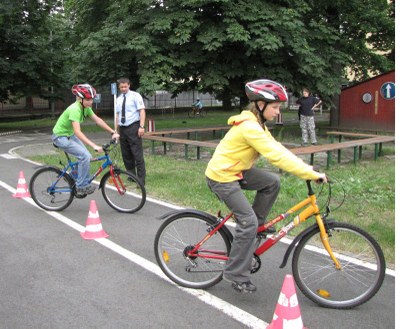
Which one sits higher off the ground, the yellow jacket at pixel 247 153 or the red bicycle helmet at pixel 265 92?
the red bicycle helmet at pixel 265 92

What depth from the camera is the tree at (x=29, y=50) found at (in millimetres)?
21562

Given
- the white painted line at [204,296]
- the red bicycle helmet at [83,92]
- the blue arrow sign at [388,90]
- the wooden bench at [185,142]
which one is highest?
the blue arrow sign at [388,90]

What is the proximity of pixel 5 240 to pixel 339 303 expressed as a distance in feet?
13.1

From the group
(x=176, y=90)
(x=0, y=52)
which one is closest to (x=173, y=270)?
(x=176, y=90)

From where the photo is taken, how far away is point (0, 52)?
2211 cm

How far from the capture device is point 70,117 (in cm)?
666

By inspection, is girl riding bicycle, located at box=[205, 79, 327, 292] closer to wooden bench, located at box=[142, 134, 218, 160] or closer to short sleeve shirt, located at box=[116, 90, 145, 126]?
short sleeve shirt, located at box=[116, 90, 145, 126]

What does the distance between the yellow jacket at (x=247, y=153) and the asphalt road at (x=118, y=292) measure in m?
1.10

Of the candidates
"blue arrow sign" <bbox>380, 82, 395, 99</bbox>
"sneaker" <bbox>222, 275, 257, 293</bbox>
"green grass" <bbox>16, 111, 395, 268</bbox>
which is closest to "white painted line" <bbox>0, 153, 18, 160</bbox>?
"green grass" <bbox>16, 111, 395, 268</bbox>

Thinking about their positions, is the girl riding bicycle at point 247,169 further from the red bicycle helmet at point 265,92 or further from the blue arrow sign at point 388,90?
the blue arrow sign at point 388,90

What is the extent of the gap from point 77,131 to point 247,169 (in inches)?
136

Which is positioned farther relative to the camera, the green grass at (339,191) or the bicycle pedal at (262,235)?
the green grass at (339,191)

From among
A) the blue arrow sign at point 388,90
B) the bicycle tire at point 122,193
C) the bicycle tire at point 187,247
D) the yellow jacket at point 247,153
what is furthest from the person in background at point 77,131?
the blue arrow sign at point 388,90
